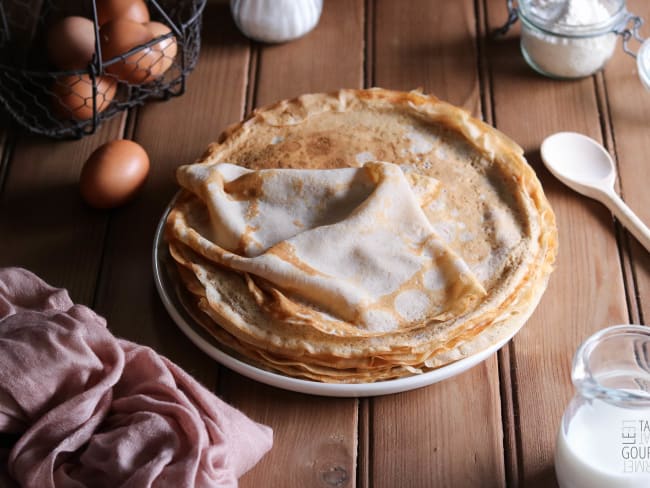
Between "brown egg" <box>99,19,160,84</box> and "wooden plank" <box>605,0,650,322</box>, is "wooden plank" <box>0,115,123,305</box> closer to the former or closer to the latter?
"brown egg" <box>99,19,160,84</box>

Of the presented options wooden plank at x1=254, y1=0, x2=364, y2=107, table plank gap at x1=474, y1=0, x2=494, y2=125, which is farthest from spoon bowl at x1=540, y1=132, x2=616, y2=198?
wooden plank at x1=254, y1=0, x2=364, y2=107

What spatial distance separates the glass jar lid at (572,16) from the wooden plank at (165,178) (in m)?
0.50

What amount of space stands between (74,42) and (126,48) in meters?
0.09

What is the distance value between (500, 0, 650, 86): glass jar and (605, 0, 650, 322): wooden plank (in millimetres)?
40

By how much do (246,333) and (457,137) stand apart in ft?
1.45

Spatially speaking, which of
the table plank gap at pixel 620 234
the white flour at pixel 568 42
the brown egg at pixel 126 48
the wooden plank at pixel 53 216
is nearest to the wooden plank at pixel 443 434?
the table plank gap at pixel 620 234

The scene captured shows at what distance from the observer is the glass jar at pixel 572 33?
145cm

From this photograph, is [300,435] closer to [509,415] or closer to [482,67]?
[509,415]

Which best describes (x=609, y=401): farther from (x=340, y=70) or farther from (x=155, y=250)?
(x=340, y=70)

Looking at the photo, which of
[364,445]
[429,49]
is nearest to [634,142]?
[429,49]

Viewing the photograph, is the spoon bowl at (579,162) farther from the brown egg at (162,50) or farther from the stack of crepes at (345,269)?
the brown egg at (162,50)

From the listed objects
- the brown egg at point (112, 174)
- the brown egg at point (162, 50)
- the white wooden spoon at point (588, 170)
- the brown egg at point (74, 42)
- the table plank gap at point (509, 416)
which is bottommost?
the table plank gap at point (509, 416)

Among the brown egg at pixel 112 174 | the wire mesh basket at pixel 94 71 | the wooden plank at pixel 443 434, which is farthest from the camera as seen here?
the wire mesh basket at pixel 94 71

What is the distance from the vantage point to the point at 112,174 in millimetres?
1298
